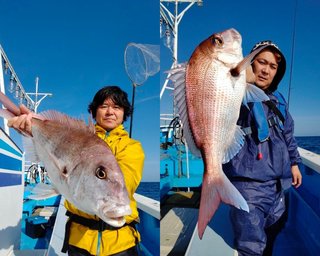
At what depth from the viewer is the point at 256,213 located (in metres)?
1.42

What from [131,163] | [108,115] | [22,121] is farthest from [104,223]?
[22,121]

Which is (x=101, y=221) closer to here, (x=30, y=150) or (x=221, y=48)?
(x=30, y=150)

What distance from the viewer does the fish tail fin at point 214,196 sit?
80 centimetres

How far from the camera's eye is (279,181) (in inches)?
55.7

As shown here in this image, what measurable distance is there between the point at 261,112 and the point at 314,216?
1406 mm

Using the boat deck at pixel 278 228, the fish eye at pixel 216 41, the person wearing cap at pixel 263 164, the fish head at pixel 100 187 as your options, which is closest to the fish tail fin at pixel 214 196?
the fish head at pixel 100 187

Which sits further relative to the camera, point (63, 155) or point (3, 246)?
point (3, 246)

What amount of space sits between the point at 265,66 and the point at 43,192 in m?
0.81

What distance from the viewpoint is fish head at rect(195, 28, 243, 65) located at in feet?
2.60

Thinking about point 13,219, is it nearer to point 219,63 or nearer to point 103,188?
point 103,188

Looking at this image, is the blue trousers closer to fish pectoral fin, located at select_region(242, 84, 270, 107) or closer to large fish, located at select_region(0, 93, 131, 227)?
fish pectoral fin, located at select_region(242, 84, 270, 107)

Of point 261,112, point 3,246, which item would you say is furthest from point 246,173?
point 3,246

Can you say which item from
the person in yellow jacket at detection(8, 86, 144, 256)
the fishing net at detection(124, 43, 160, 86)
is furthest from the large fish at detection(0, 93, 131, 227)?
the fishing net at detection(124, 43, 160, 86)

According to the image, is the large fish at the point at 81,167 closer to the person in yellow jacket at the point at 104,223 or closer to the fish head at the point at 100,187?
the fish head at the point at 100,187
